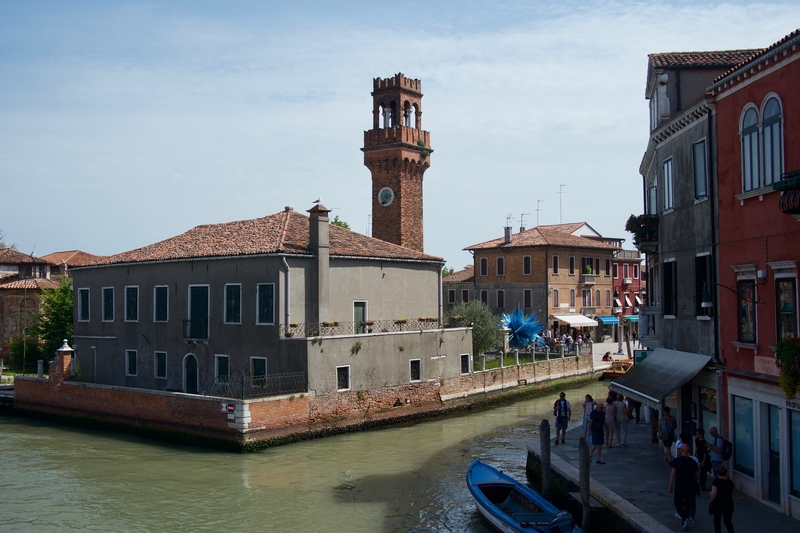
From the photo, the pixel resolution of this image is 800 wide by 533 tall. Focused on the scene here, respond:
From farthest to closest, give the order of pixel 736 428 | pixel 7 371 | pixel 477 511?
pixel 7 371
pixel 477 511
pixel 736 428

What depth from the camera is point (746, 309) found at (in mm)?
13023

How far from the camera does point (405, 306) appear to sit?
95.9ft

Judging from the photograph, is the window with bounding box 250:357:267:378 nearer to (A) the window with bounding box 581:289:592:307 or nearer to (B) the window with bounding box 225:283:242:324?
(B) the window with bounding box 225:283:242:324

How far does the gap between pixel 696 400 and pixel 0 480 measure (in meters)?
16.2

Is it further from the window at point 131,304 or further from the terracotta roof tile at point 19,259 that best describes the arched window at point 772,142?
the terracotta roof tile at point 19,259

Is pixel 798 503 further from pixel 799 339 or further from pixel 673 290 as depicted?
pixel 673 290

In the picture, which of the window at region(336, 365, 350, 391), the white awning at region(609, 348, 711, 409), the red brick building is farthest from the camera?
the window at region(336, 365, 350, 391)

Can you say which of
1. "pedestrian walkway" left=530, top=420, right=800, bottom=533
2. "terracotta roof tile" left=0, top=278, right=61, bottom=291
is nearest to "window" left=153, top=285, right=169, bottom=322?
"pedestrian walkway" left=530, top=420, right=800, bottom=533

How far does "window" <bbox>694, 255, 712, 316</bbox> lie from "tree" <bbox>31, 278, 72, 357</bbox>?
1205 inches

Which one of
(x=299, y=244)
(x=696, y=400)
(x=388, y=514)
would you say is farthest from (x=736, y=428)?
(x=299, y=244)

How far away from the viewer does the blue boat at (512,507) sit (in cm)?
1214

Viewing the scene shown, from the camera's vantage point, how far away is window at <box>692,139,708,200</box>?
1452cm

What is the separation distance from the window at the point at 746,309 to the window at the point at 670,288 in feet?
10.3

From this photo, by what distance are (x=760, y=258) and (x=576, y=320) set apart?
35.6 meters
